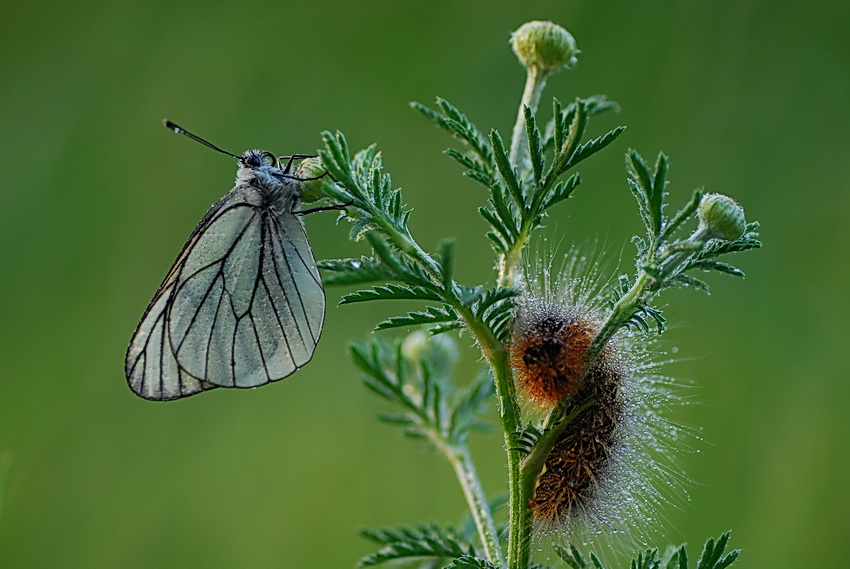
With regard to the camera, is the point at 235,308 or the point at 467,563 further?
the point at 235,308

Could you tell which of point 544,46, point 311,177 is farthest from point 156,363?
point 544,46

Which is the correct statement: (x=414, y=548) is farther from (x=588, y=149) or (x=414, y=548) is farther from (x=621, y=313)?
(x=588, y=149)

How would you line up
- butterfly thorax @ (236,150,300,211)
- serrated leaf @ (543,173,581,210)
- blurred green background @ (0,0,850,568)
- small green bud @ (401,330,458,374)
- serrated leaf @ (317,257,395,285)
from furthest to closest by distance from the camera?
blurred green background @ (0,0,850,568), small green bud @ (401,330,458,374), butterfly thorax @ (236,150,300,211), serrated leaf @ (543,173,581,210), serrated leaf @ (317,257,395,285)

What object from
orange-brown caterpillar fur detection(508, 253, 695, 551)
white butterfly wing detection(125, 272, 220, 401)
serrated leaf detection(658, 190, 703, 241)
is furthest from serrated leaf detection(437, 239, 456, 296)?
white butterfly wing detection(125, 272, 220, 401)

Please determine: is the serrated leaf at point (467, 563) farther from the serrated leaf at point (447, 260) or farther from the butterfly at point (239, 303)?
the butterfly at point (239, 303)

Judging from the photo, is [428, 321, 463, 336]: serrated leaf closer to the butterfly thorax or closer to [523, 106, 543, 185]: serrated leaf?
[523, 106, 543, 185]: serrated leaf
